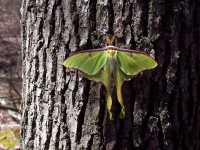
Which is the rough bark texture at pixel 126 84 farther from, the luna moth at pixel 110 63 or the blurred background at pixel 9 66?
the blurred background at pixel 9 66

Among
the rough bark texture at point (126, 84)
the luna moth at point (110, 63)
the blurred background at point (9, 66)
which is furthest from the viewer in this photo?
the blurred background at point (9, 66)

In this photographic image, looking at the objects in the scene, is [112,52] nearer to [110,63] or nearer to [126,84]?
[110,63]

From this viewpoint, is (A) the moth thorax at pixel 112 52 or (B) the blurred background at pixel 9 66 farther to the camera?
(B) the blurred background at pixel 9 66

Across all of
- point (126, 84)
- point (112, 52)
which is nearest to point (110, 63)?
point (112, 52)

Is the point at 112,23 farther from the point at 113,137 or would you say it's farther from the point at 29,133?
the point at 29,133

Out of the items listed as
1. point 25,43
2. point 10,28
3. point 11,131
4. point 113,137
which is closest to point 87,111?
point 113,137

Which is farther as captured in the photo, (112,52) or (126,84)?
(126,84)

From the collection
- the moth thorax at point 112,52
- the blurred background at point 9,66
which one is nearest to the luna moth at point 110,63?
the moth thorax at point 112,52
